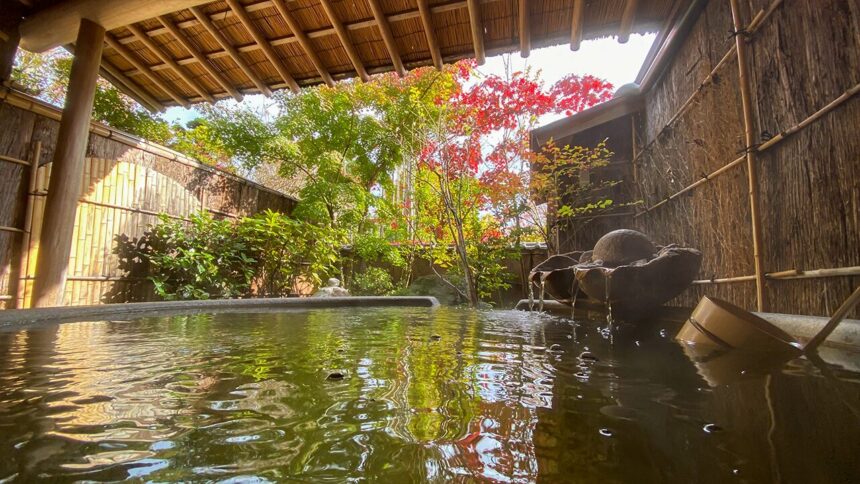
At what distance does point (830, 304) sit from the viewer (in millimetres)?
2221

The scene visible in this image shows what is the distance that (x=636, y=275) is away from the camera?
2.93 metres

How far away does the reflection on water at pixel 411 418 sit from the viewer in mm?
622

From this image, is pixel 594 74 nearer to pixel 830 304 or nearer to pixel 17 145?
pixel 830 304

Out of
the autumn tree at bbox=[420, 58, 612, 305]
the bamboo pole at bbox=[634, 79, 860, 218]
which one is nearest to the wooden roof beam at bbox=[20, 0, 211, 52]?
the autumn tree at bbox=[420, 58, 612, 305]

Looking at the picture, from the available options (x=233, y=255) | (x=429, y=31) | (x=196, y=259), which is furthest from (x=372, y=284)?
(x=429, y=31)

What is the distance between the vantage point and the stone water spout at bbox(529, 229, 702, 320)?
2.92 meters

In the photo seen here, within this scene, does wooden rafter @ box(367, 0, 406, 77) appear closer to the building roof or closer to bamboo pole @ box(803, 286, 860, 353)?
the building roof

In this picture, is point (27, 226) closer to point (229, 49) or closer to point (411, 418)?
point (229, 49)

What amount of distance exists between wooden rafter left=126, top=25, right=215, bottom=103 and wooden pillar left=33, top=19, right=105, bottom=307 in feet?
1.07

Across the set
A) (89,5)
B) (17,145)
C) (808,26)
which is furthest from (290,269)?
(808,26)

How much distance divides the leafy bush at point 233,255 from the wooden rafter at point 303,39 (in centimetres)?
342

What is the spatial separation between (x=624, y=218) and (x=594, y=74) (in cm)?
318

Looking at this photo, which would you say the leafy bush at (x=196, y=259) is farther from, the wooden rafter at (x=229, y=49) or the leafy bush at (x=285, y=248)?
the wooden rafter at (x=229, y=49)

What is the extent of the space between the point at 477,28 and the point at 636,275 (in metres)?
2.61
